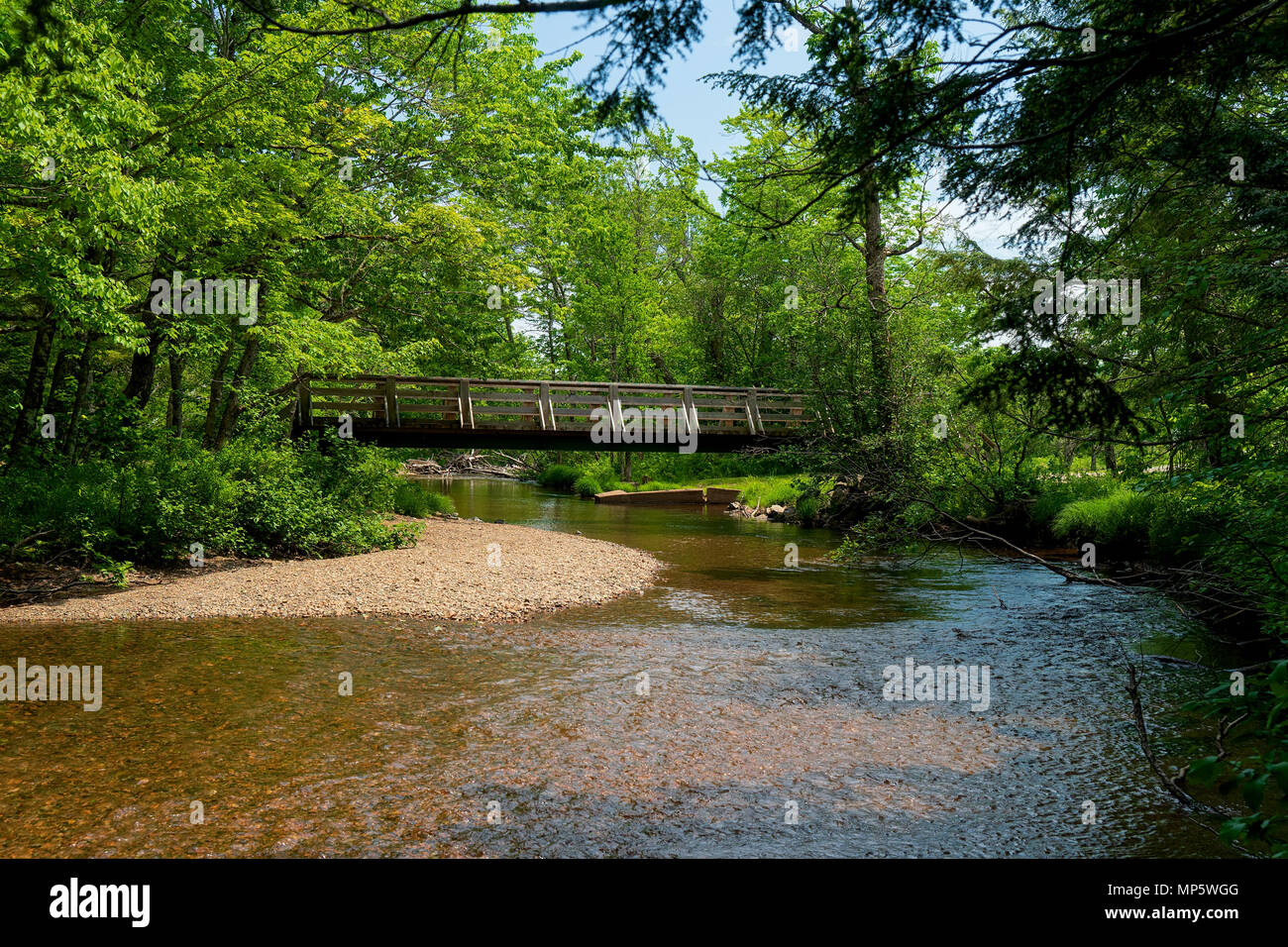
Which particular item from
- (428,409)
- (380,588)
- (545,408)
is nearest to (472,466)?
(545,408)

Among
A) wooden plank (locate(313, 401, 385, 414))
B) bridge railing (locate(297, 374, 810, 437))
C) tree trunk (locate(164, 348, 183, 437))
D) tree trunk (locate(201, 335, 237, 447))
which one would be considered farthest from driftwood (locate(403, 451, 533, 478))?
tree trunk (locate(201, 335, 237, 447))

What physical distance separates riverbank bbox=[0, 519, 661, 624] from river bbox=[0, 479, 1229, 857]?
62cm

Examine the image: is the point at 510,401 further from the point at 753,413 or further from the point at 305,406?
the point at 753,413

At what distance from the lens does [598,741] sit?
19.3ft

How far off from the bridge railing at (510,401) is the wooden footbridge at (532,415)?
3 cm

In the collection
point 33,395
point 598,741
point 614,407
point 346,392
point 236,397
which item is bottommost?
point 598,741

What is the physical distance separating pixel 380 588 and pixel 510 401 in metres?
10.0

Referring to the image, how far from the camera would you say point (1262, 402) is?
22.9 ft

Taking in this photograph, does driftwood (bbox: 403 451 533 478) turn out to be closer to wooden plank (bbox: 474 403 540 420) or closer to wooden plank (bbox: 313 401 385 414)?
wooden plank (bbox: 474 403 540 420)

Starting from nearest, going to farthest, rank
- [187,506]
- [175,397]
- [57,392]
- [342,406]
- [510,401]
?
[187,506] → [57,392] → [175,397] → [342,406] → [510,401]

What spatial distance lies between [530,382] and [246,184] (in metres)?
9.32

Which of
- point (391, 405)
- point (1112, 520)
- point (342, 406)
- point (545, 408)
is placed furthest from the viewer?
point (545, 408)

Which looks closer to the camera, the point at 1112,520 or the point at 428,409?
the point at 1112,520

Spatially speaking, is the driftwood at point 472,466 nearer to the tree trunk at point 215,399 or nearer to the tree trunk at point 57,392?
the tree trunk at point 215,399
